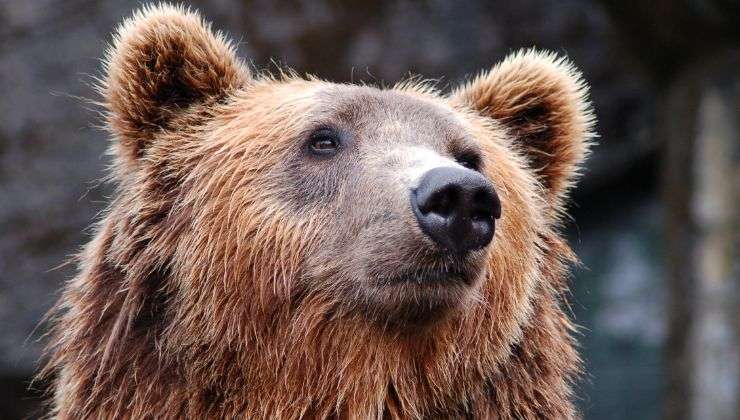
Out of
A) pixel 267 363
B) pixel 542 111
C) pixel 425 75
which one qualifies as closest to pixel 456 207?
pixel 267 363

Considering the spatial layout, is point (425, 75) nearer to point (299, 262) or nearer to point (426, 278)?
point (299, 262)

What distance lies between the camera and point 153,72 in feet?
16.1

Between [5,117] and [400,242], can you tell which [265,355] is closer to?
[400,242]

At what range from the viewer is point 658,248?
1320 centimetres

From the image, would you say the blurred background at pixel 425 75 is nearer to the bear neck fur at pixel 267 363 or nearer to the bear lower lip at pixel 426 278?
the bear neck fur at pixel 267 363

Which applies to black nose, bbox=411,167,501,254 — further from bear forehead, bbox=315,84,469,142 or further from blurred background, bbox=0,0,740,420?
blurred background, bbox=0,0,740,420

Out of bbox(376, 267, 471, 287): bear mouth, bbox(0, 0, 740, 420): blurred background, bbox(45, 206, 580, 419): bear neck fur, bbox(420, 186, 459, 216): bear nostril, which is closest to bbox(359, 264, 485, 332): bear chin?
bbox(376, 267, 471, 287): bear mouth

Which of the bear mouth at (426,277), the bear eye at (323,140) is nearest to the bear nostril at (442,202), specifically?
the bear mouth at (426,277)

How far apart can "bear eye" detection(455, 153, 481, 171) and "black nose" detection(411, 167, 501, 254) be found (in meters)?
0.79

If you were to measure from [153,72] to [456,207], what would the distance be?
1767mm

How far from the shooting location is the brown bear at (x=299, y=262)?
4289 millimetres

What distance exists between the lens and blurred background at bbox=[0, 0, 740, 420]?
10.0m

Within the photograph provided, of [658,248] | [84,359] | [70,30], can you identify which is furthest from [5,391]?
[658,248]

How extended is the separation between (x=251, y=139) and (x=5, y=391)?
22.7 ft
